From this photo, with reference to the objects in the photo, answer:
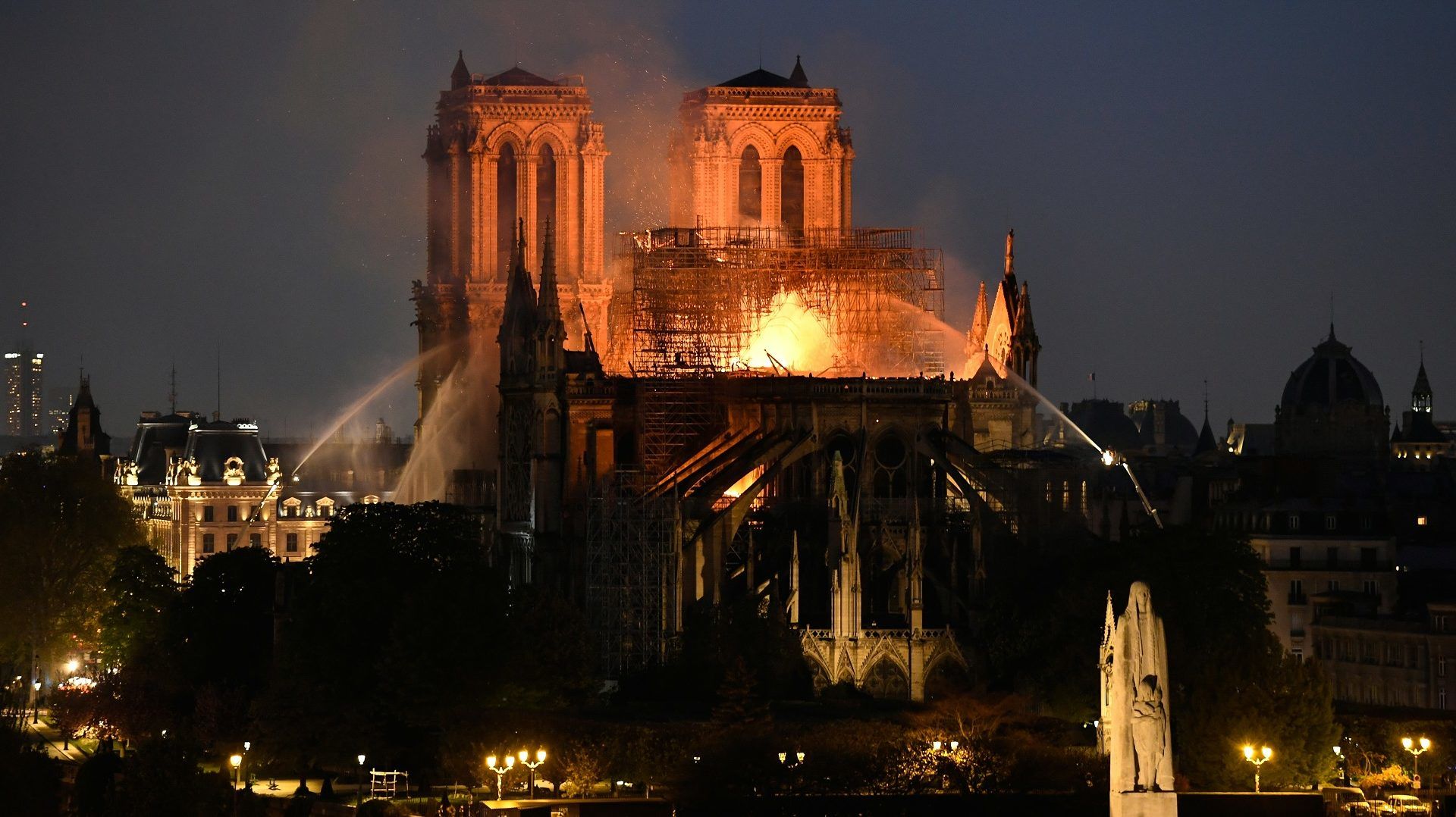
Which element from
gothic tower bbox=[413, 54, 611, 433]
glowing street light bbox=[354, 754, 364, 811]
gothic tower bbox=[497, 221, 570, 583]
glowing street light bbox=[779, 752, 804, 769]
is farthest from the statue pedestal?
gothic tower bbox=[413, 54, 611, 433]

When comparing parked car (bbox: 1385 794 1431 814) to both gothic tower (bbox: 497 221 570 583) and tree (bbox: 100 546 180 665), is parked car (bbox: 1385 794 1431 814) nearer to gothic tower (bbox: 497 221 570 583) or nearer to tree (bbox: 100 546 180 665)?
gothic tower (bbox: 497 221 570 583)

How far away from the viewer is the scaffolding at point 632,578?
367 feet

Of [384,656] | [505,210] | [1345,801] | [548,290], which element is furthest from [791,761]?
[505,210]

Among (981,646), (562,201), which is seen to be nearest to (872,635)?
(981,646)

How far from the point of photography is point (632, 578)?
113 meters

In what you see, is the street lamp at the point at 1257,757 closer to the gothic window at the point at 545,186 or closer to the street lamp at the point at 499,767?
the street lamp at the point at 499,767

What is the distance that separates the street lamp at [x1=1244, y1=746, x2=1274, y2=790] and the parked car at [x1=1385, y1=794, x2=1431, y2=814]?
331 centimetres

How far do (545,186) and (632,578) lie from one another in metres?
35.7

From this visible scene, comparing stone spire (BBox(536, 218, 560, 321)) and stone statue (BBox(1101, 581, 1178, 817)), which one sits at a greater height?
stone spire (BBox(536, 218, 560, 321))

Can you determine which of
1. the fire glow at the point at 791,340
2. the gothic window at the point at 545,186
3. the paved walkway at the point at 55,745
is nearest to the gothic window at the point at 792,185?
the gothic window at the point at 545,186

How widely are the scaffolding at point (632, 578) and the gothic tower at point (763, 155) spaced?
26.9m

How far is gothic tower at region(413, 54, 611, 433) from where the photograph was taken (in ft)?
471

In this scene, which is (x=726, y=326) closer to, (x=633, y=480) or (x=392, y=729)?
(x=633, y=480)

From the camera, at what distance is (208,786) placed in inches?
3740
